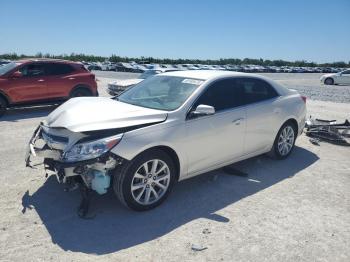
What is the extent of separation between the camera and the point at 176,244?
3514mm

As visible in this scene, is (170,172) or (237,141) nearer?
(170,172)

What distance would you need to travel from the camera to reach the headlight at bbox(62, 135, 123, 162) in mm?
3762

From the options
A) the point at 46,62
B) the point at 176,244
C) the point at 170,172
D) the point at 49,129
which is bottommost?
the point at 176,244

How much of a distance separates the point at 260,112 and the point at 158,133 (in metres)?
2.15

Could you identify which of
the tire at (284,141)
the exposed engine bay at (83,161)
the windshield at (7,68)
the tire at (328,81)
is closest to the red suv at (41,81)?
the windshield at (7,68)

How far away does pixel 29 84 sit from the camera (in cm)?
1038

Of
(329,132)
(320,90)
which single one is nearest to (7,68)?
(329,132)

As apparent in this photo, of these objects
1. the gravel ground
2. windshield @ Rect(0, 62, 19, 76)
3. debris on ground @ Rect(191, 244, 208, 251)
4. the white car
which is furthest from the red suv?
the white car

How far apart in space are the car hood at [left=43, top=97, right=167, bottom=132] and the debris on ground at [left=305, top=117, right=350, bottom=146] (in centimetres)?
479

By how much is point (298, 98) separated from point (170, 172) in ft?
11.3

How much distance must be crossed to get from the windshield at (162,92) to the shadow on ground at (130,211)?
124 cm

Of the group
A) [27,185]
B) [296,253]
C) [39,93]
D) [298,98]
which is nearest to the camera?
[296,253]

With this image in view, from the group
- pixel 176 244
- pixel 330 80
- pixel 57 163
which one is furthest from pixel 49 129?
pixel 330 80

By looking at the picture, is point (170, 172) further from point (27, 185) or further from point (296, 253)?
point (27, 185)
